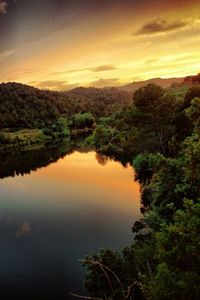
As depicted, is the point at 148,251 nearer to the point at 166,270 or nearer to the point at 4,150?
the point at 166,270

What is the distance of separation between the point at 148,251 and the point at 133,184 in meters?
25.7

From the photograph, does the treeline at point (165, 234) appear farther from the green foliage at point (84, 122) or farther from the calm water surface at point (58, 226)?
the green foliage at point (84, 122)

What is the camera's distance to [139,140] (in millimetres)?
44156

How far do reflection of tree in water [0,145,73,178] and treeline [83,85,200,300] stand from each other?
1205 inches

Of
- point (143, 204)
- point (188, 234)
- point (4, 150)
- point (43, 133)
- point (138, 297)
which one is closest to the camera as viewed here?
point (188, 234)

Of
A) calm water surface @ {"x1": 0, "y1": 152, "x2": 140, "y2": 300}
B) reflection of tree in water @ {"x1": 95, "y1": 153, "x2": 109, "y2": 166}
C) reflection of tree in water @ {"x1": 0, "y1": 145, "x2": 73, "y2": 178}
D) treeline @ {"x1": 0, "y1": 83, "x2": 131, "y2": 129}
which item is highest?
treeline @ {"x1": 0, "y1": 83, "x2": 131, "y2": 129}

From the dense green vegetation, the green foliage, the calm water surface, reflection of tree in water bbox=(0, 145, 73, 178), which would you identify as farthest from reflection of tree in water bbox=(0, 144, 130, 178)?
the green foliage

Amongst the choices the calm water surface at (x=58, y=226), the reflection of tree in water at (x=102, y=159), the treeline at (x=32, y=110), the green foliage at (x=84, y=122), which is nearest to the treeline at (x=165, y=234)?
the calm water surface at (x=58, y=226)

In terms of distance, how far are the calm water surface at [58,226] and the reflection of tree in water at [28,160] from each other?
417 inches

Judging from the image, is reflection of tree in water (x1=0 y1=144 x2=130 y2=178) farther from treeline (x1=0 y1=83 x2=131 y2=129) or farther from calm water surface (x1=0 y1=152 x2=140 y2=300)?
treeline (x1=0 y1=83 x2=131 y2=129)

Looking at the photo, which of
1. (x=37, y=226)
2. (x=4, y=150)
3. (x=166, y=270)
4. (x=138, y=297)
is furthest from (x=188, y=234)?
(x=4, y=150)

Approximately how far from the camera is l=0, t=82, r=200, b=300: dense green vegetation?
10.3 metres

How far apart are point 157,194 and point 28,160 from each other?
58.6m

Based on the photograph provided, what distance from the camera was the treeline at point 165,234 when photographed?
33.4 feet
